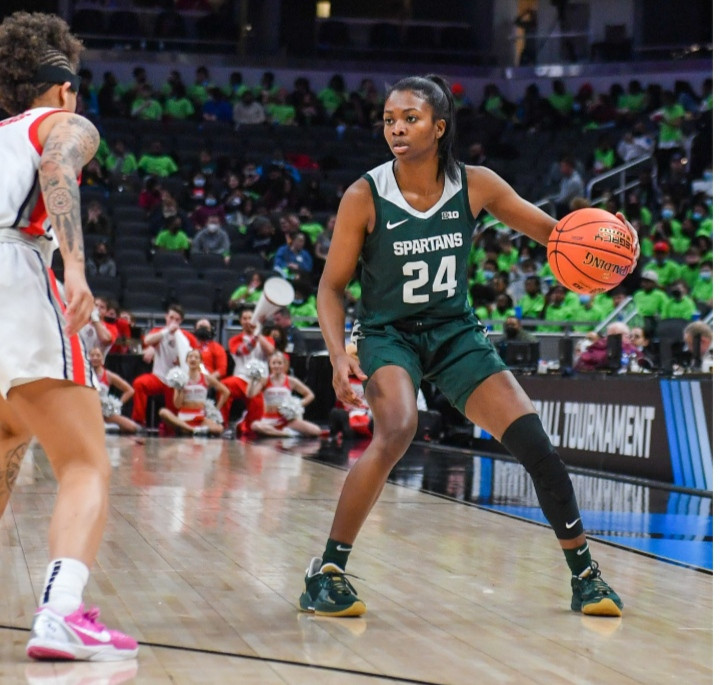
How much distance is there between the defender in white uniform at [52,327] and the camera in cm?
333

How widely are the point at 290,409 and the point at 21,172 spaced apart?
10.6m

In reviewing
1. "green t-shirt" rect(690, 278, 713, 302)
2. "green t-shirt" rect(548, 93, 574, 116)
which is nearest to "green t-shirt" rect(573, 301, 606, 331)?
"green t-shirt" rect(690, 278, 713, 302)

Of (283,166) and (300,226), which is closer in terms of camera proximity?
(300,226)

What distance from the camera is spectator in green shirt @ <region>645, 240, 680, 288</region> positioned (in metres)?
17.1

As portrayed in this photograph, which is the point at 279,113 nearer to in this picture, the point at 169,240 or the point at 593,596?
the point at 169,240

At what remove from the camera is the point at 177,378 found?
44.6 ft

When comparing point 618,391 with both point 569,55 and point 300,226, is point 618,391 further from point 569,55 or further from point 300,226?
point 569,55

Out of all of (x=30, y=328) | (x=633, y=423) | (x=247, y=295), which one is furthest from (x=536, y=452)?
(x=247, y=295)

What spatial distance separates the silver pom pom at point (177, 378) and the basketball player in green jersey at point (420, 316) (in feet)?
30.2

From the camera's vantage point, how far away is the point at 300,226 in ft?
63.7

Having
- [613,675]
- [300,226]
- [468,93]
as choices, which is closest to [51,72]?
[613,675]

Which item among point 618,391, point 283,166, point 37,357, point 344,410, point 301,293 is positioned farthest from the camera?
point 283,166

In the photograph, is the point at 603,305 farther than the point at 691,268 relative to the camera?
No

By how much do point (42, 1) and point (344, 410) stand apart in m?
15.3
